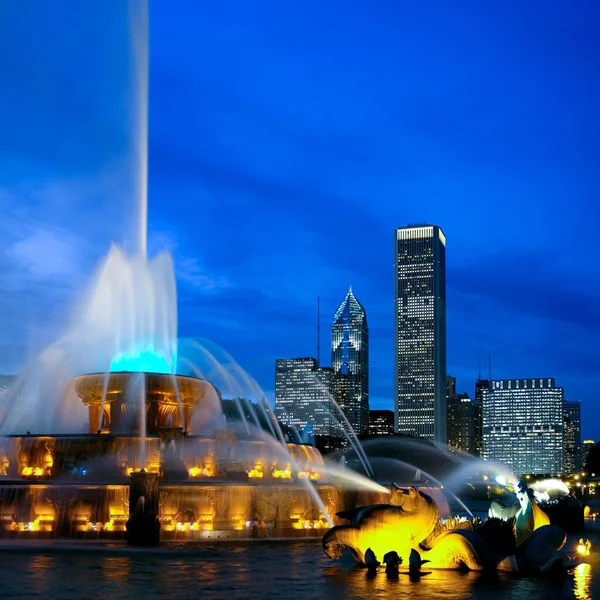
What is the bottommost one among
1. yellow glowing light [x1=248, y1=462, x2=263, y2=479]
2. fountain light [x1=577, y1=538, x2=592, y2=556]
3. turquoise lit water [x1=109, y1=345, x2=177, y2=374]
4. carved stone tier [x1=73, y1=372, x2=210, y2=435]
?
fountain light [x1=577, y1=538, x2=592, y2=556]

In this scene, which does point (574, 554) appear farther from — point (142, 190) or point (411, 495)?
point (142, 190)

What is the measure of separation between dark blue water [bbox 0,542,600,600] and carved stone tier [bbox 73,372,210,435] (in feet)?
40.7

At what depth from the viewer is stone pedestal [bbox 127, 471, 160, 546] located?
2958cm

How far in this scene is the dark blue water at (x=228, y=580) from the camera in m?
19.0

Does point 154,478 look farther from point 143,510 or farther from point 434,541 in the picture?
point 434,541

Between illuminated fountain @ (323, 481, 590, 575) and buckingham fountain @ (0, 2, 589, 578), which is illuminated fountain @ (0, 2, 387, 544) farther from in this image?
illuminated fountain @ (323, 481, 590, 575)

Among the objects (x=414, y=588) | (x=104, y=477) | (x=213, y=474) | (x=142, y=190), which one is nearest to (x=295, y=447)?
(x=213, y=474)

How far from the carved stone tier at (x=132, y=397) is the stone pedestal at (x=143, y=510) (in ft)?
26.7

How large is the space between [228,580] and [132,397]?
62.9 feet

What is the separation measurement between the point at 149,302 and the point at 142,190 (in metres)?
5.04

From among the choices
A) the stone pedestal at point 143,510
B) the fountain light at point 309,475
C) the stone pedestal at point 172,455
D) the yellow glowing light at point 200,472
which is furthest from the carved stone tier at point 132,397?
the stone pedestal at point 143,510

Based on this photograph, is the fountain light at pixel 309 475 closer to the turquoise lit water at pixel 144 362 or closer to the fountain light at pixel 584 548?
the turquoise lit water at pixel 144 362

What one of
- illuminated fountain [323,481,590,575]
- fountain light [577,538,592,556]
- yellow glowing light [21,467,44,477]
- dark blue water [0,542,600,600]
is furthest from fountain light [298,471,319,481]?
illuminated fountain [323,481,590,575]

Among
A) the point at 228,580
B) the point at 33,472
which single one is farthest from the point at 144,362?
the point at 228,580
